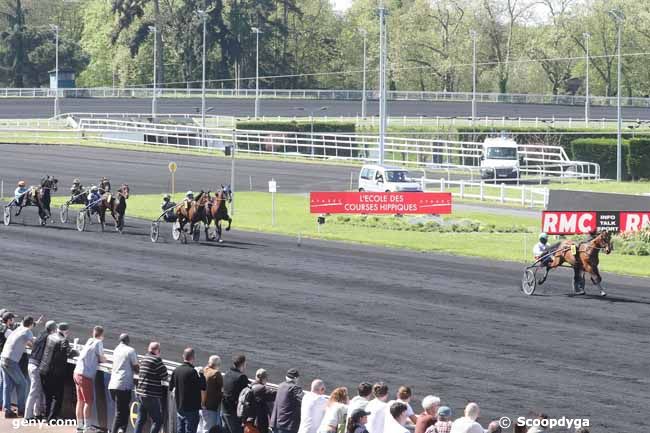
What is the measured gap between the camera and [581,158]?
7262 centimetres

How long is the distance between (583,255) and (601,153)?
46.8m

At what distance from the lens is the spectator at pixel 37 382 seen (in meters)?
15.8

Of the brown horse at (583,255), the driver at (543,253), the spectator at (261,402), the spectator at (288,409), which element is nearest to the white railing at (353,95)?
the driver at (543,253)

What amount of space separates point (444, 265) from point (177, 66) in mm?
90677

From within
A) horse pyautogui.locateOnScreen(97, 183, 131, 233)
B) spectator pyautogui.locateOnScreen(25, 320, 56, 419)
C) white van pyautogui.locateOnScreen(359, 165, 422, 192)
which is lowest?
spectator pyautogui.locateOnScreen(25, 320, 56, 419)

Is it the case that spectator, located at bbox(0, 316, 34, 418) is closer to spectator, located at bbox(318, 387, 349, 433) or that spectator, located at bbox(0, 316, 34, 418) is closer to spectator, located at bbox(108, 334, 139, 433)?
spectator, located at bbox(108, 334, 139, 433)

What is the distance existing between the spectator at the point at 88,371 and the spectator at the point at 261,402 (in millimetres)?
2437

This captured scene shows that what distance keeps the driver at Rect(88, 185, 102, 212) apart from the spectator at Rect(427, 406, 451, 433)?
2603 cm

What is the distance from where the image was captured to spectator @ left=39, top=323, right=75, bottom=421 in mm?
15547

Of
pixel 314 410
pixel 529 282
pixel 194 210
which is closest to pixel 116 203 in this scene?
pixel 194 210

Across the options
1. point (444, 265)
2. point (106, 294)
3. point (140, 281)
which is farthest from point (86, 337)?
point (444, 265)

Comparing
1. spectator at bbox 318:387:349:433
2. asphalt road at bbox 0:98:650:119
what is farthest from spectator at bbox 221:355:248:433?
asphalt road at bbox 0:98:650:119

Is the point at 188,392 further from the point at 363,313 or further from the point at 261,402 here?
the point at 363,313

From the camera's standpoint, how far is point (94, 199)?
3709cm
